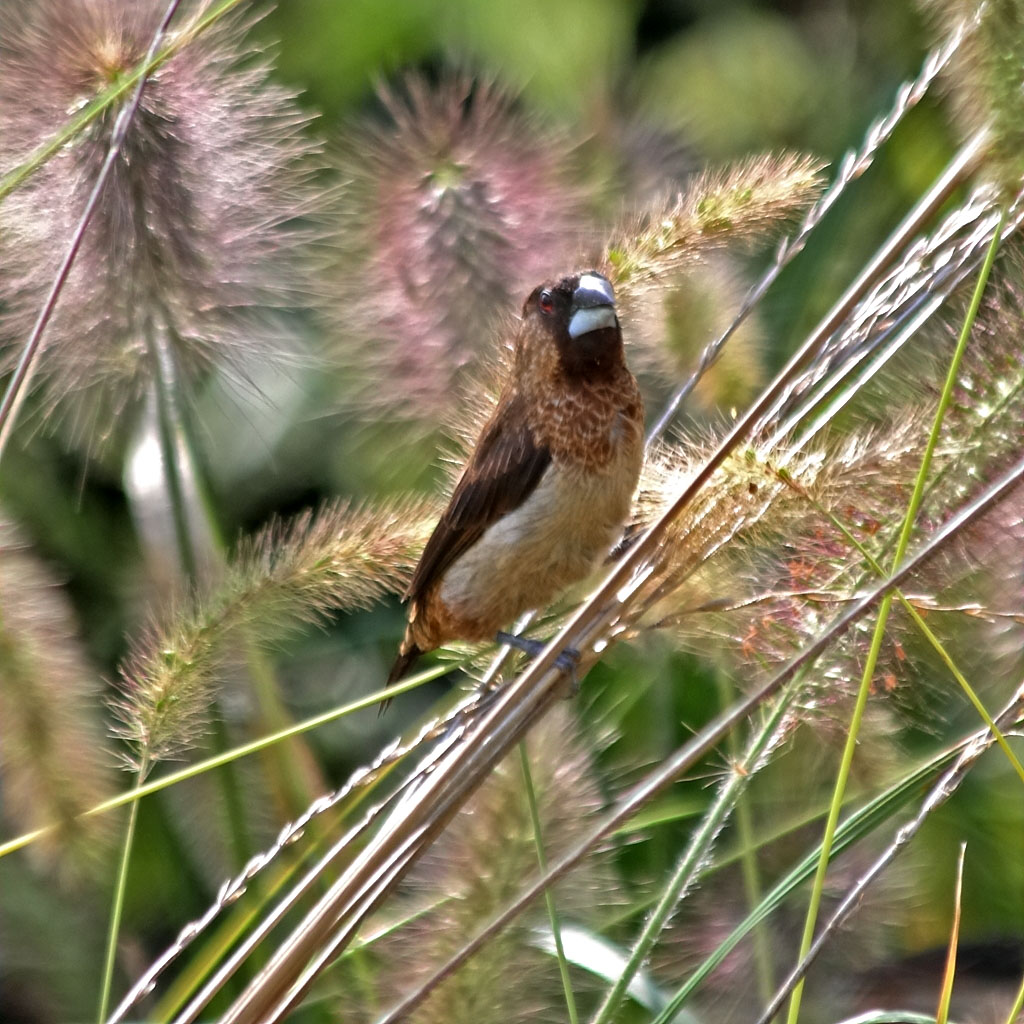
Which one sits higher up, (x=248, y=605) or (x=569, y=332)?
(x=569, y=332)

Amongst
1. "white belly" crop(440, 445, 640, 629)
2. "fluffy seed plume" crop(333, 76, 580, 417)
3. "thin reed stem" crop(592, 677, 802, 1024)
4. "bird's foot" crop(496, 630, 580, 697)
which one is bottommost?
"thin reed stem" crop(592, 677, 802, 1024)

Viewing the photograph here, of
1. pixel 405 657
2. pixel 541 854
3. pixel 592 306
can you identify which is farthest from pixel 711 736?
pixel 405 657

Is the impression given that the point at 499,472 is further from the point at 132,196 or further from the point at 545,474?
the point at 132,196

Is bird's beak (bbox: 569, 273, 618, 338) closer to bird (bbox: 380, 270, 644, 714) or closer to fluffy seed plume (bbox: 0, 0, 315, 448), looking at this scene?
bird (bbox: 380, 270, 644, 714)

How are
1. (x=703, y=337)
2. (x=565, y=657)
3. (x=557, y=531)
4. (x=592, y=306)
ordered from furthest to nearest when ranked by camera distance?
(x=557, y=531)
(x=703, y=337)
(x=592, y=306)
(x=565, y=657)

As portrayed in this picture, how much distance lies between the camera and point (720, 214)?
1905mm

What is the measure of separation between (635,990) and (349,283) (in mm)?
1517

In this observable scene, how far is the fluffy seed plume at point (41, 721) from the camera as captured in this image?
1755 mm

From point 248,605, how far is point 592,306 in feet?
2.60

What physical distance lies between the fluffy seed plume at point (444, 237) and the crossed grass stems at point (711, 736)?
0.98m

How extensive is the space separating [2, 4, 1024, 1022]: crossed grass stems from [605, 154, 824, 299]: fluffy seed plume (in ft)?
0.31

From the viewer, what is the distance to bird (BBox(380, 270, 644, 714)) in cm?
253

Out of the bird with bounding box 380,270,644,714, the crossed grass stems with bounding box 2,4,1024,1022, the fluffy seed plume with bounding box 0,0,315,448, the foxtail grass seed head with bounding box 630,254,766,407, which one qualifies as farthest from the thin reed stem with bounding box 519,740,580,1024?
the fluffy seed plume with bounding box 0,0,315,448

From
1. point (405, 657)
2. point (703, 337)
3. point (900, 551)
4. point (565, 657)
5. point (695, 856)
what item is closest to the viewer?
point (900, 551)
